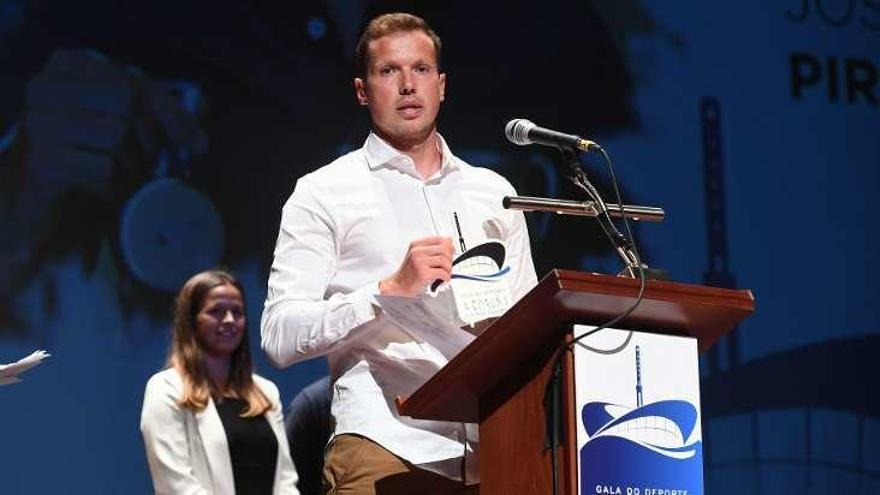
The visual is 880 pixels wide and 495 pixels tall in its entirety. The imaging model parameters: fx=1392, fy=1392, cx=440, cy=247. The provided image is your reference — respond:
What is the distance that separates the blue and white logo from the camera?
2.26m

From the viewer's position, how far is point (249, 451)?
4766mm

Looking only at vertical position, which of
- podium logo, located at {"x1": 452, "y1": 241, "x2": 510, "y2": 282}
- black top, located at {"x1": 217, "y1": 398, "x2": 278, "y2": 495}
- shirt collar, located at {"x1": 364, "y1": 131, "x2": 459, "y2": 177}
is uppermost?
shirt collar, located at {"x1": 364, "y1": 131, "x2": 459, "y2": 177}

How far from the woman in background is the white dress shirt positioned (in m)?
1.92

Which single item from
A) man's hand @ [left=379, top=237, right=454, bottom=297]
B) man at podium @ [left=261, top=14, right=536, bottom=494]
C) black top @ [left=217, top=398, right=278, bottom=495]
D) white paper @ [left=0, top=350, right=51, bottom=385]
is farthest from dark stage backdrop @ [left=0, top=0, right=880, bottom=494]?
man's hand @ [left=379, top=237, right=454, bottom=297]

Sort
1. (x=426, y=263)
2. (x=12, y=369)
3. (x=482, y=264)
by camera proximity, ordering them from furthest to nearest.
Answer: (x=12, y=369)
(x=482, y=264)
(x=426, y=263)

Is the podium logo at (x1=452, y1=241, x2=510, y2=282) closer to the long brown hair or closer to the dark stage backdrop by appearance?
the long brown hair

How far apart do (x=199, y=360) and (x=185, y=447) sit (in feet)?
1.02

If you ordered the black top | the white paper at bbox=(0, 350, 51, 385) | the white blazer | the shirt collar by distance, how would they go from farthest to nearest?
the black top → the white blazer → the white paper at bbox=(0, 350, 51, 385) → the shirt collar

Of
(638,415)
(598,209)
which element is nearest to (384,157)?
(598,209)

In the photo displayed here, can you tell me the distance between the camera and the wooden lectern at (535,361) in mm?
2240

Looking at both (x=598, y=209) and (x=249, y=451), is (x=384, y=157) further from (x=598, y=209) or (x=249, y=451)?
(x=249, y=451)

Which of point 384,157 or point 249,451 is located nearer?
point 384,157

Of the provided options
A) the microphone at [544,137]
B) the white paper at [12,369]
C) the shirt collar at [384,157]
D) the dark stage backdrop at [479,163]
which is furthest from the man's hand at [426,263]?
the dark stage backdrop at [479,163]

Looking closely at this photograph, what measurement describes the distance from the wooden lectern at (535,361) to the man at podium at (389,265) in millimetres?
194
